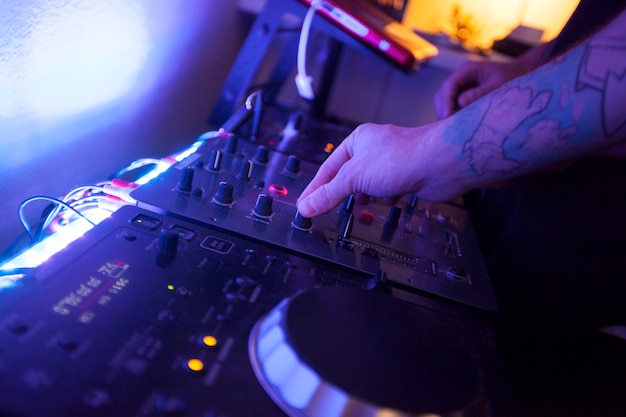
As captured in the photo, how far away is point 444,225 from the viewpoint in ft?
3.10

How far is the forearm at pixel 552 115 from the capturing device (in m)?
0.53

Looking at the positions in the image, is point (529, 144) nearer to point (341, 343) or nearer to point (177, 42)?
point (341, 343)

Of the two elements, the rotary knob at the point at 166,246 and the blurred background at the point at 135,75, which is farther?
the blurred background at the point at 135,75

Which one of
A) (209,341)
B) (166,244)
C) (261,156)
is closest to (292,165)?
(261,156)

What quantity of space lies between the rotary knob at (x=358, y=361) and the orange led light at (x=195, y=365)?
0.16ft

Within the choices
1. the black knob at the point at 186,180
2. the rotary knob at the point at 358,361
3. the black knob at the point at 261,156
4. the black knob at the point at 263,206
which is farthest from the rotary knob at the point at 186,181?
the rotary knob at the point at 358,361

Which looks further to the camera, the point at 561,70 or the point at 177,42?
the point at 177,42

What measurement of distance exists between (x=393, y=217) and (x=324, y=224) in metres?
0.13

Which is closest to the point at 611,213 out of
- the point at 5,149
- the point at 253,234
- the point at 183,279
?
the point at 253,234

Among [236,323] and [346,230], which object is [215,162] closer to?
[346,230]

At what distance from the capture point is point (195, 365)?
45cm

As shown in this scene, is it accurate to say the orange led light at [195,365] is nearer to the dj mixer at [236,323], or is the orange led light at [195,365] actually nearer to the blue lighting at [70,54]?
the dj mixer at [236,323]

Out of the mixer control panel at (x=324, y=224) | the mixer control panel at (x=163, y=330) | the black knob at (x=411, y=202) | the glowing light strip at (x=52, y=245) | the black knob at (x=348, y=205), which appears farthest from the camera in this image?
the black knob at (x=411, y=202)

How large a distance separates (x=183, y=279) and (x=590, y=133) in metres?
0.50
